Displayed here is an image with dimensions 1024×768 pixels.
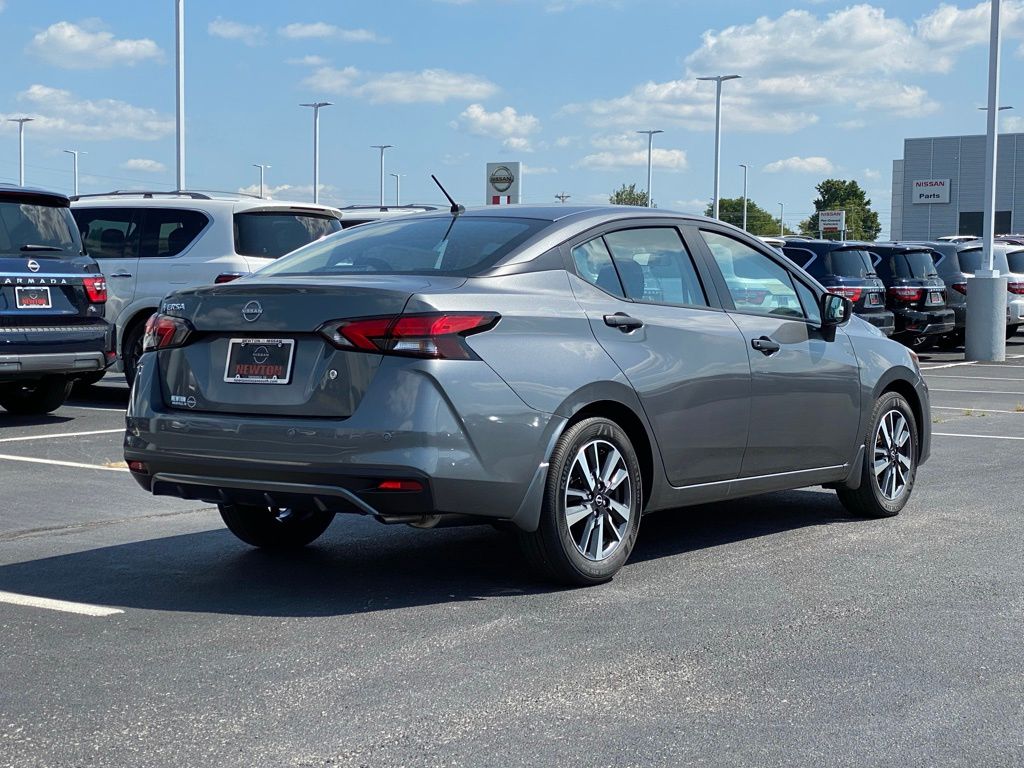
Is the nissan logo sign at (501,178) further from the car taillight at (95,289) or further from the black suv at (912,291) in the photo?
the car taillight at (95,289)

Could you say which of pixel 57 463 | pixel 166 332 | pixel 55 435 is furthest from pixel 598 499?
pixel 55 435

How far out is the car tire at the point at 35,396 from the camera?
41.8 feet

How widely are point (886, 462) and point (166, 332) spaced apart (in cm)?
388

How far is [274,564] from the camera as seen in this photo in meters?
6.42

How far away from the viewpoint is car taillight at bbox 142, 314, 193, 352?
581 centimetres

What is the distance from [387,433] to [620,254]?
1606 mm

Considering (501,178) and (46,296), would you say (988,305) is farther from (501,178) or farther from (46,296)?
(46,296)

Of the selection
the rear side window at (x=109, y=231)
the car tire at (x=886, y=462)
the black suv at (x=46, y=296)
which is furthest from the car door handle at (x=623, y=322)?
the rear side window at (x=109, y=231)

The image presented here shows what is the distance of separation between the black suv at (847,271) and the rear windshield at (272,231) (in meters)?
9.38

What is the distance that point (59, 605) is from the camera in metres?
5.54

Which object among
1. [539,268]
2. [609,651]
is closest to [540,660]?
[609,651]

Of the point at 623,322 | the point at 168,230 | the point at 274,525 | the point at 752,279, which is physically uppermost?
the point at 168,230

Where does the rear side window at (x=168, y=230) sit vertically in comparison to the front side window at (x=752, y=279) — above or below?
above

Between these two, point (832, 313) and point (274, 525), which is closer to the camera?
point (274, 525)
